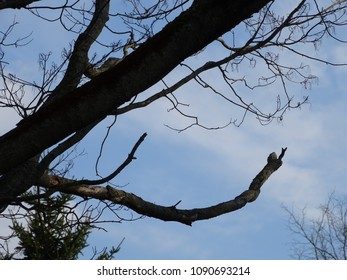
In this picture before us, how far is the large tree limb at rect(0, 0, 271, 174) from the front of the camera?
8.68 ft

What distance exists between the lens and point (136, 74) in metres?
2.67

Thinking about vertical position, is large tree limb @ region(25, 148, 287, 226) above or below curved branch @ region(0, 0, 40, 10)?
below

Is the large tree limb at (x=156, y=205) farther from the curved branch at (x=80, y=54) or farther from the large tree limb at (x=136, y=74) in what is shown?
the large tree limb at (x=136, y=74)

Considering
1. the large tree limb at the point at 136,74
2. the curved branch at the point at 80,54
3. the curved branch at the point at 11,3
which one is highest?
the curved branch at the point at 80,54

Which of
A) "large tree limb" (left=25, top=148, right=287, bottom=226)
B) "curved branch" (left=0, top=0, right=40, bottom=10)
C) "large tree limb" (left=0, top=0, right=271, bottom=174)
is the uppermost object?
"curved branch" (left=0, top=0, right=40, bottom=10)

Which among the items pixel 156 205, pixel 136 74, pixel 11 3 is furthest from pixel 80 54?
pixel 136 74

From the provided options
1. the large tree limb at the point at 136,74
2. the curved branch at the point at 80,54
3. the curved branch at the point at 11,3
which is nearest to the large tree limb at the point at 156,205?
the curved branch at the point at 80,54

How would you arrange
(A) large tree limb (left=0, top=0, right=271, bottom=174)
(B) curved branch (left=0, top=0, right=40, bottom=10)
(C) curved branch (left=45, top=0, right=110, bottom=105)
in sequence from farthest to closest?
(C) curved branch (left=45, top=0, right=110, bottom=105), (B) curved branch (left=0, top=0, right=40, bottom=10), (A) large tree limb (left=0, top=0, right=271, bottom=174)

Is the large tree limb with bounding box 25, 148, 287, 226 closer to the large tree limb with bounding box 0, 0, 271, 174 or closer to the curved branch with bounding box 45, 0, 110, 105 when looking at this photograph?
the curved branch with bounding box 45, 0, 110, 105

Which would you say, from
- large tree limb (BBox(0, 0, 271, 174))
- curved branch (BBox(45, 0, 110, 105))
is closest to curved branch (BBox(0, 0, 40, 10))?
curved branch (BBox(45, 0, 110, 105))

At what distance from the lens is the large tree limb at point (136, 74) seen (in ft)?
8.68

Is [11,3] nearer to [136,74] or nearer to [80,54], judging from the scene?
[80,54]
